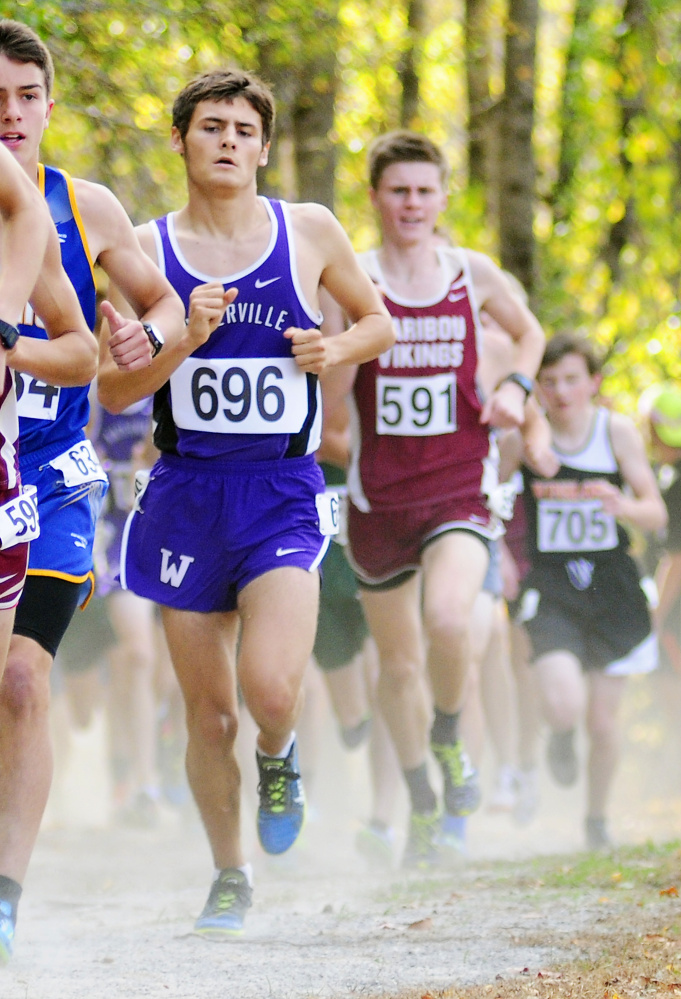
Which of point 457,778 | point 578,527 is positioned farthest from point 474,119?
point 457,778

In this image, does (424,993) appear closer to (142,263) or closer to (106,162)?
(142,263)

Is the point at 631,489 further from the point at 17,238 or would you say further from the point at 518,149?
the point at 518,149

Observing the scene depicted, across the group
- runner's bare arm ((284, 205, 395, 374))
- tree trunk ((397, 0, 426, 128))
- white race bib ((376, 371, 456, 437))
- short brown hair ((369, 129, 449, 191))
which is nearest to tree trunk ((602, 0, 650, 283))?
tree trunk ((397, 0, 426, 128))

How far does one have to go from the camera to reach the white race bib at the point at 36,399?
4.40 m

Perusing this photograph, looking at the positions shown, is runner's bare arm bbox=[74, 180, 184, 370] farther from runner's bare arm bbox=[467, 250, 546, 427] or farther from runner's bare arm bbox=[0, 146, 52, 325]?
runner's bare arm bbox=[467, 250, 546, 427]

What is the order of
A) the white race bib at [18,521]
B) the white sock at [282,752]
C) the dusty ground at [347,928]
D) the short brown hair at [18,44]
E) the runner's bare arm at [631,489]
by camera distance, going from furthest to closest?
1. the runner's bare arm at [631,489]
2. the white sock at [282,752]
3. the short brown hair at [18,44]
4. the dusty ground at [347,928]
5. the white race bib at [18,521]

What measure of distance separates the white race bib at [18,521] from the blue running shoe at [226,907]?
1.51 m

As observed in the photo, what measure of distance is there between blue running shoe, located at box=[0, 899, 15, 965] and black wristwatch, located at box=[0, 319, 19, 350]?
1506 millimetres

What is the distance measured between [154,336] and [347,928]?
6.07ft

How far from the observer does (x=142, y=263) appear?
4.55m

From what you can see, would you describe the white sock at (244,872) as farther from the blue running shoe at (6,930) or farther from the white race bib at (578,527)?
the white race bib at (578,527)

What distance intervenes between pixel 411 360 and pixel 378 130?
9.57 m


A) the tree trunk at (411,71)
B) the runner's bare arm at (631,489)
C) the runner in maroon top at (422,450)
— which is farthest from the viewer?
the tree trunk at (411,71)

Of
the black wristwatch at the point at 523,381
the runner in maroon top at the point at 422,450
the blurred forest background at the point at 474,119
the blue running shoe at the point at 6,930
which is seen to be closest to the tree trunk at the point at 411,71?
the blurred forest background at the point at 474,119
